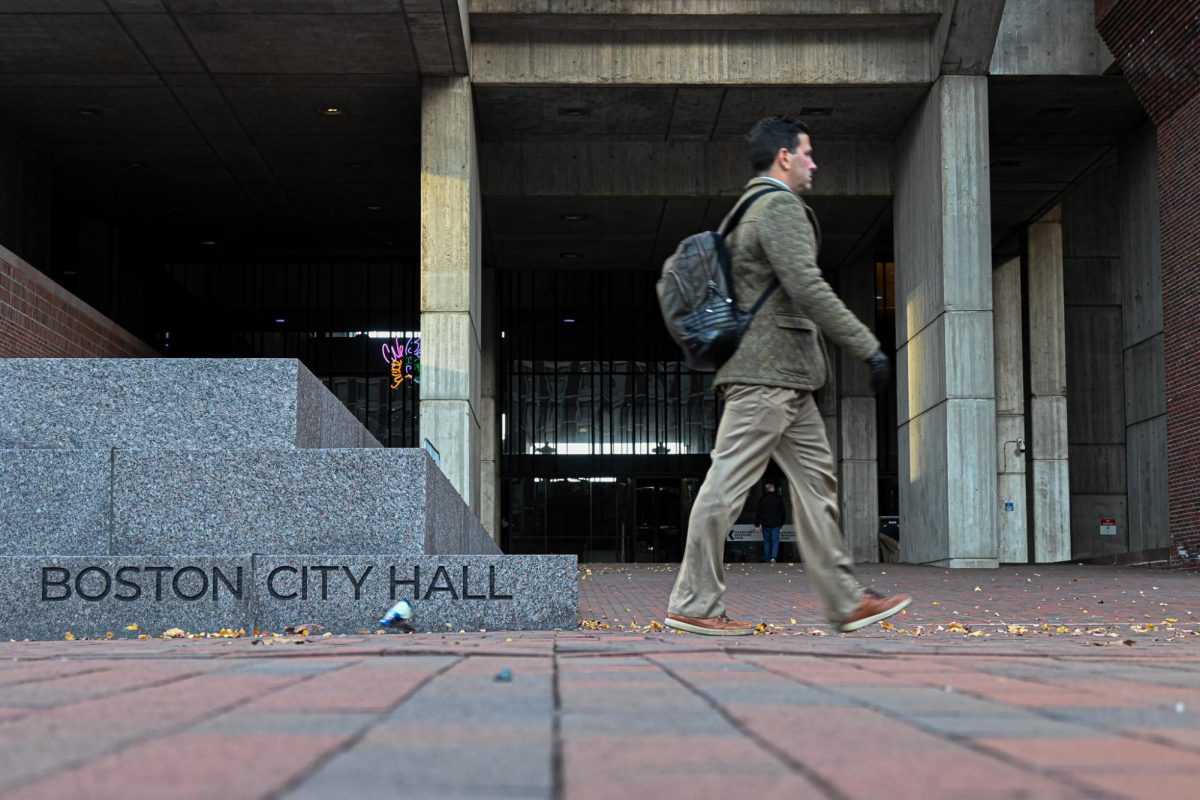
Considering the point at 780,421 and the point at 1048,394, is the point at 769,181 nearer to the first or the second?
the point at 780,421

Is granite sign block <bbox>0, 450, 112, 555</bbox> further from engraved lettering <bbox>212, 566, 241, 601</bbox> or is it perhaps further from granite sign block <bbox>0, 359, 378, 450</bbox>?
engraved lettering <bbox>212, 566, 241, 601</bbox>


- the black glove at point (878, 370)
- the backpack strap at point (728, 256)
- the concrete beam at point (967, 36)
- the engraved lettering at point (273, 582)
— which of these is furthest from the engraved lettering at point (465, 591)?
the concrete beam at point (967, 36)

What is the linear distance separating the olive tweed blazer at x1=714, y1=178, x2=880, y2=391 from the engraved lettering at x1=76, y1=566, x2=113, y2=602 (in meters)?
3.16

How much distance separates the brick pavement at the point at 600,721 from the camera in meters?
2.01

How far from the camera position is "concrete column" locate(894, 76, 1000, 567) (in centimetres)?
2155

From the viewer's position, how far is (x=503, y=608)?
706 centimetres

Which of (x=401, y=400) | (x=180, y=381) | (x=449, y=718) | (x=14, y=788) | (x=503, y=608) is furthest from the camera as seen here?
(x=401, y=400)

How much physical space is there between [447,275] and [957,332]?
770cm

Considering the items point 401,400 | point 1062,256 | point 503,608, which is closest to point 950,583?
point 503,608

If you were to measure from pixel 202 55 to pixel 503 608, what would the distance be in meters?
15.7

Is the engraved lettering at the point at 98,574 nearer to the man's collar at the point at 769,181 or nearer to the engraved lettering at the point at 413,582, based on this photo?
the engraved lettering at the point at 413,582

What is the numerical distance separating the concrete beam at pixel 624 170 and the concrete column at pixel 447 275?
3.72 metres

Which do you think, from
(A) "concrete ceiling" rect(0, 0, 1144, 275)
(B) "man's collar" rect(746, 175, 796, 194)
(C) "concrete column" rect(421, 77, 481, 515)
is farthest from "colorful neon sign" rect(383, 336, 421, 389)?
(B) "man's collar" rect(746, 175, 796, 194)

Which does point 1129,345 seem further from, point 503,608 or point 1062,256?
point 503,608
